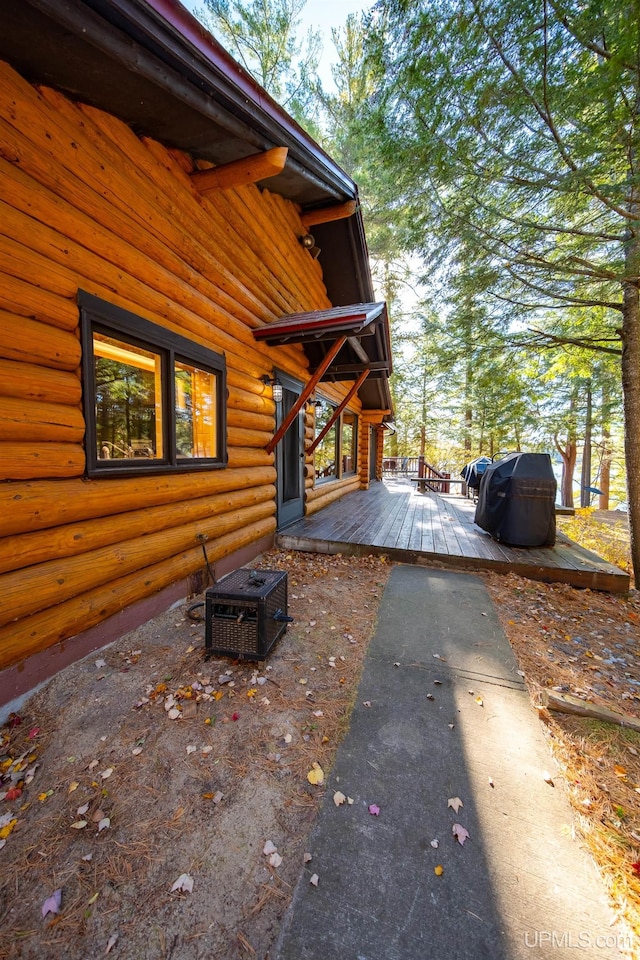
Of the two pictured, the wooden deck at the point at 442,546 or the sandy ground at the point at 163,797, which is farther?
the wooden deck at the point at 442,546

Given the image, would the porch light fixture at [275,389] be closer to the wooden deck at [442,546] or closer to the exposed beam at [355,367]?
the exposed beam at [355,367]

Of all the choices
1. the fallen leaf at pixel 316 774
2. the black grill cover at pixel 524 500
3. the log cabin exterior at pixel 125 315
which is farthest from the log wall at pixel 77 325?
the black grill cover at pixel 524 500

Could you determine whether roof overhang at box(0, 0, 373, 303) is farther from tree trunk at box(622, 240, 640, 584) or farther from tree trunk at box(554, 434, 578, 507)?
tree trunk at box(554, 434, 578, 507)

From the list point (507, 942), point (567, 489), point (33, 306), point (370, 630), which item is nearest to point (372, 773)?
point (507, 942)

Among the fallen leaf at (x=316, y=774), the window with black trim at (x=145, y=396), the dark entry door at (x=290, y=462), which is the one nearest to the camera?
the fallen leaf at (x=316, y=774)

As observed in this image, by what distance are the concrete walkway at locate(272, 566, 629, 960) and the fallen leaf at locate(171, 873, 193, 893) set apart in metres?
0.40

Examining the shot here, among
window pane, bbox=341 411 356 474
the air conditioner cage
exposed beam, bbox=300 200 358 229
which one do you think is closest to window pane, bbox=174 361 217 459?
→ the air conditioner cage

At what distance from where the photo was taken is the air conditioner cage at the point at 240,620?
251cm

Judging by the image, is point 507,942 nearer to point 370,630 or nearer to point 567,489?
point 370,630

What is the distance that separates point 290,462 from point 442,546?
293cm

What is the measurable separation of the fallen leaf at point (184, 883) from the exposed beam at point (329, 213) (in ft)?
22.9

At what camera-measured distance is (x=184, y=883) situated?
1330 mm

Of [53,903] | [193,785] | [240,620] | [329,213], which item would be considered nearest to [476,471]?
[329,213]

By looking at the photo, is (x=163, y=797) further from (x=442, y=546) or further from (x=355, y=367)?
(x=355, y=367)
